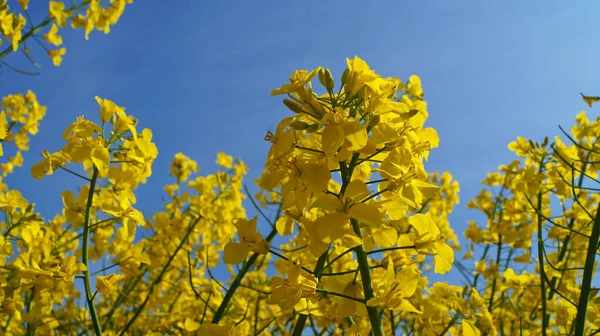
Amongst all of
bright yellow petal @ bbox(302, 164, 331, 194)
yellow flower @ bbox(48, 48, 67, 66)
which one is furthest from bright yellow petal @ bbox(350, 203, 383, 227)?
yellow flower @ bbox(48, 48, 67, 66)

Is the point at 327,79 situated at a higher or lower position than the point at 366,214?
higher

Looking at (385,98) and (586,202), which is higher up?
(586,202)

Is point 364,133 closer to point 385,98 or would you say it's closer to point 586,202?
point 385,98

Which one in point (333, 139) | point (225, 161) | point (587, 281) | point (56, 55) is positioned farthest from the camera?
point (56, 55)

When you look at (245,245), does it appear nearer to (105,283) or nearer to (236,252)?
(236,252)

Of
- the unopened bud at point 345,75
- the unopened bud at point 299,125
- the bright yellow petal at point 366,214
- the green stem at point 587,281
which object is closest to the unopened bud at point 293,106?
the unopened bud at point 299,125

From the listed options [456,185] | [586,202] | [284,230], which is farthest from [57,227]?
[586,202]

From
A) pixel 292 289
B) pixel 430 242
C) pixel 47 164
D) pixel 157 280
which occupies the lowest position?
pixel 292 289

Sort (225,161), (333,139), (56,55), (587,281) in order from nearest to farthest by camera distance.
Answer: (333,139) → (587,281) → (225,161) → (56,55)

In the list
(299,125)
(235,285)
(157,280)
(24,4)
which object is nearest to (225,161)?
(157,280)
